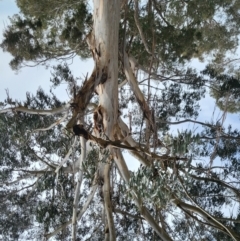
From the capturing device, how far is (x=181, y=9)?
696 cm

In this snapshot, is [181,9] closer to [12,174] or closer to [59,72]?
[59,72]

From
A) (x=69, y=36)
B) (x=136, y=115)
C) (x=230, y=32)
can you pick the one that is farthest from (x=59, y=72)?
(x=230, y=32)

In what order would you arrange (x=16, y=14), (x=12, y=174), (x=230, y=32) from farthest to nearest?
1. (x=230, y=32)
2. (x=16, y=14)
3. (x=12, y=174)

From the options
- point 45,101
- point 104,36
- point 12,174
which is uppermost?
point 45,101

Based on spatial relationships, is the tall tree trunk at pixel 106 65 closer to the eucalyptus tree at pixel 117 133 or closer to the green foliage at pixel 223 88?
the eucalyptus tree at pixel 117 133

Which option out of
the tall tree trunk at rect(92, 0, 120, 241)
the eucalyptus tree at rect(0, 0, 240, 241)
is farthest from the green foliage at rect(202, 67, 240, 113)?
the tall tree trunk at rect(92, 0, 120, 241)

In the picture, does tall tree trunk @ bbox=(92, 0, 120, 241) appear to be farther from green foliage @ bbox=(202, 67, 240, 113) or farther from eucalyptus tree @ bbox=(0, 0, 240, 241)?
green foliage @ bbox=(202, 67, 240, 113)

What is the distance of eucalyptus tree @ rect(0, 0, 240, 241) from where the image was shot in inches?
124

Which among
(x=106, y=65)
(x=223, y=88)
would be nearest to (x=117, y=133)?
(x=106, y=65)

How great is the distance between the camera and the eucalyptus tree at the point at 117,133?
316cm

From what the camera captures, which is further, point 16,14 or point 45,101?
point 16,14

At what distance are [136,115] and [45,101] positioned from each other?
1.19 metres

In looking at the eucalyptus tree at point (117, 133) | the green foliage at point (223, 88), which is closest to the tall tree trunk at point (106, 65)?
the eucalyptus tree at point (117, 133)

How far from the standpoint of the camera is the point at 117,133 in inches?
145
